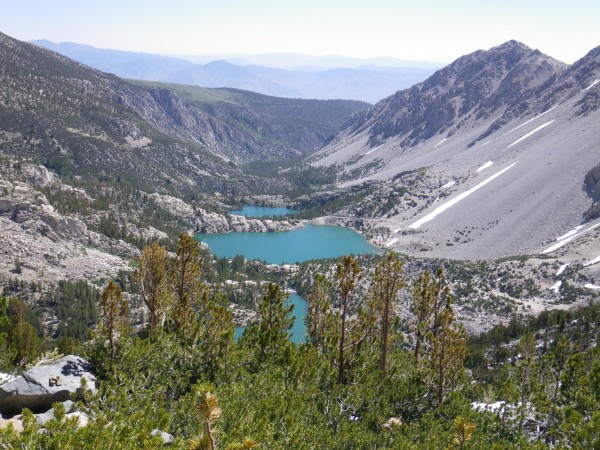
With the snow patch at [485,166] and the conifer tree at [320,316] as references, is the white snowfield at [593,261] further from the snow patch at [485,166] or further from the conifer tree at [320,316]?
the snow patch at [485,166]

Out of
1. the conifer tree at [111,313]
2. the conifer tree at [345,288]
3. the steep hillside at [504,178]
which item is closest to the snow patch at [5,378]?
the conifer tree at [111,313]

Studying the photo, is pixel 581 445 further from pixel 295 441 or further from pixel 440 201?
pixel 440 201

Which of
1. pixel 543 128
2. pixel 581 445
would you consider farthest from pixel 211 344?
pixel 543 128

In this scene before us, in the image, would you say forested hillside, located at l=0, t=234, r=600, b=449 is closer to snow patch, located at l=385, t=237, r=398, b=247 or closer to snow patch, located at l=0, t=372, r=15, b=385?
snow patch, located at l=0, t=372, r=15, b=385

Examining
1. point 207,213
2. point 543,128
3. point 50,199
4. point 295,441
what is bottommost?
point 207,213

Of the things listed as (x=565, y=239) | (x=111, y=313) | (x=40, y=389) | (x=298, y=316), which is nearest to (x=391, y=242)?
(x=565, y=239)

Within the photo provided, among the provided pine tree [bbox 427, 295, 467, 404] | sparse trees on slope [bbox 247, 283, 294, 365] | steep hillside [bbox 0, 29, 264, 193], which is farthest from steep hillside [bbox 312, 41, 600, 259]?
sparse trees on slope [bbox 247, 283, 294, 365]

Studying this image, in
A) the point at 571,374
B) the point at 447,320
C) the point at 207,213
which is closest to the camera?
the point at 571,374
